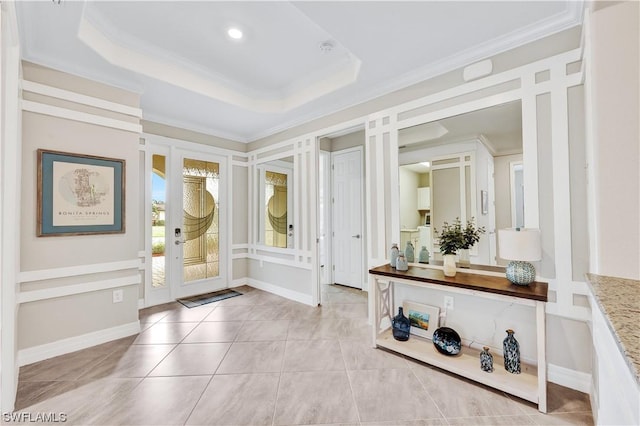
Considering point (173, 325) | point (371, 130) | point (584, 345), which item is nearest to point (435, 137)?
point (371, 130)

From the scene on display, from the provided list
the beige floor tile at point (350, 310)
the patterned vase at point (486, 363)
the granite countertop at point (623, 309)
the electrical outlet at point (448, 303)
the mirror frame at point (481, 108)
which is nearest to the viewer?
the granite countertop at point (623, 309)

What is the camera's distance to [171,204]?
4027 millimetres

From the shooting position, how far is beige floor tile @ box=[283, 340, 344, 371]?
225 centimetres

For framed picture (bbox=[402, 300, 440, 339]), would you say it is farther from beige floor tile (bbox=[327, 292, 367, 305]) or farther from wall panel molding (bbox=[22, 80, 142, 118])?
wall panel molding (bbox=[22, 80, 142, 118])

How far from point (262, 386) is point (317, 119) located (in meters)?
3.11

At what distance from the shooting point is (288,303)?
388cm

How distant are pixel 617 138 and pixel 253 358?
114 inches

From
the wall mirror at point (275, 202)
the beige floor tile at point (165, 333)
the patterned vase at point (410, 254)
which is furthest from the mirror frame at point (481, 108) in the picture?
the beige floor tile at point (165, 333)

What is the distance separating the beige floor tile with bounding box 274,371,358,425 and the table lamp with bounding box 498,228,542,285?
1464mm

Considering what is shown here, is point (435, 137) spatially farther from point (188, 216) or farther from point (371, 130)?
point (188, 216)

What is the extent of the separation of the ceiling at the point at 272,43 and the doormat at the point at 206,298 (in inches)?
104

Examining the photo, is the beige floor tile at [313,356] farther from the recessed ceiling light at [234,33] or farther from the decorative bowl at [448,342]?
the recessed ceiling light at [234,33]

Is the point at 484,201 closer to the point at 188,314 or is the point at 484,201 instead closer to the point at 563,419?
the point at 563,419

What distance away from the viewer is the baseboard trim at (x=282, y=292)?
3.88 metres
